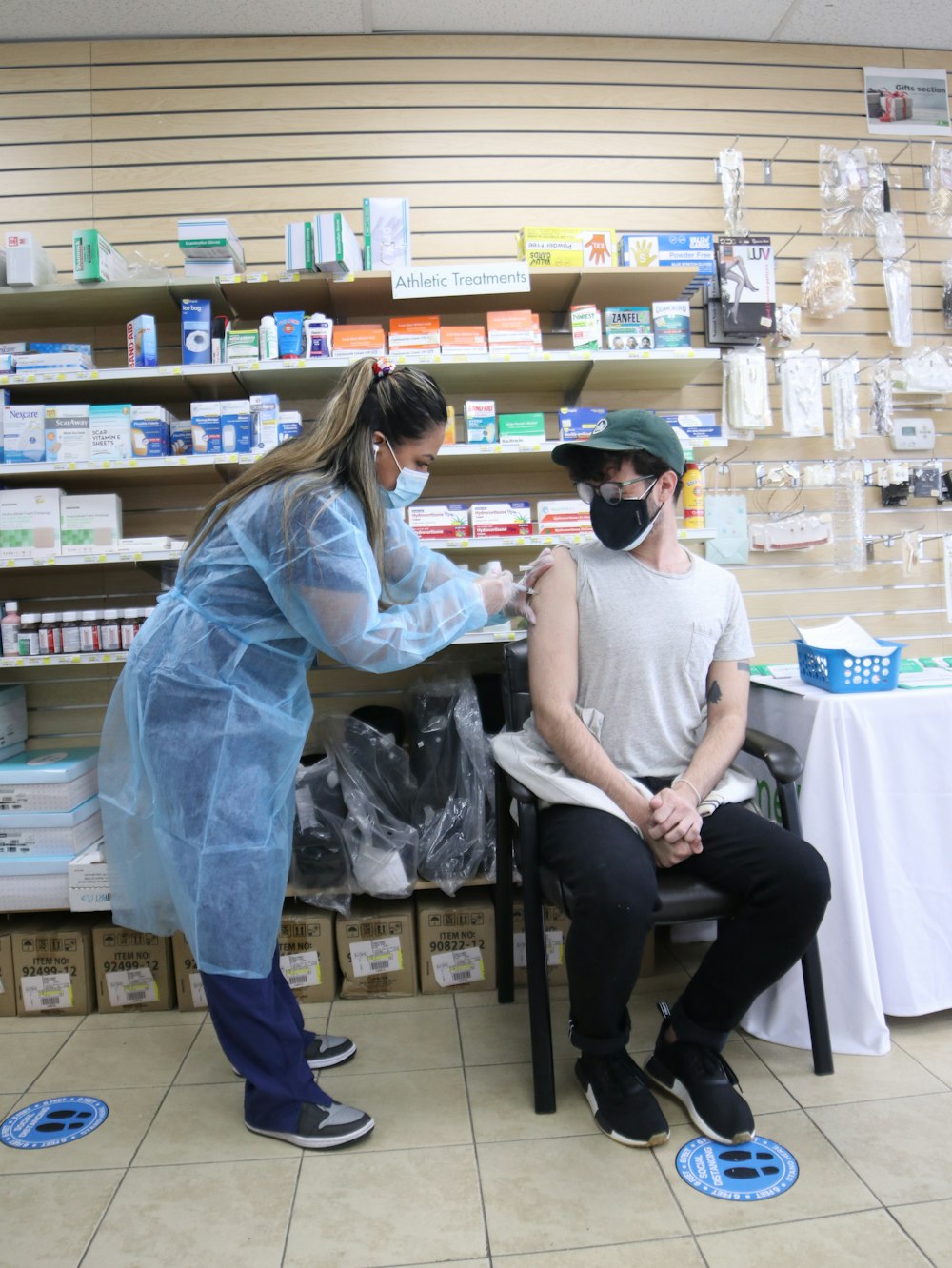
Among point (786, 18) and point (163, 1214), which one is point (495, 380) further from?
point (163, 1214)

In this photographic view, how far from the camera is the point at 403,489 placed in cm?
201

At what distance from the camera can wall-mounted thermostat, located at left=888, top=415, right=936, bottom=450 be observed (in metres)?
3.47

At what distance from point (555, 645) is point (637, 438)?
53 centimetres

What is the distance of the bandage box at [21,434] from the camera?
9.33 ft

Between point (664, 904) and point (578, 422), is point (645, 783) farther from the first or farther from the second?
point (578, 422)

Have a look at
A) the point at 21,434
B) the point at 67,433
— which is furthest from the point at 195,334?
the point at 21,434

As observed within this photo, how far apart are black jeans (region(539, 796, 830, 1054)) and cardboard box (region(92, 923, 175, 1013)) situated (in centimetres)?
135

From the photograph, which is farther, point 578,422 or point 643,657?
point 578,422

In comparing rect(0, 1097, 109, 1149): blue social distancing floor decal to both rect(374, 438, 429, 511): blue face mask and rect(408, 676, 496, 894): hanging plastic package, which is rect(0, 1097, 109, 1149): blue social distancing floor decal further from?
rect(374, 438, 429, 511): blue face mask

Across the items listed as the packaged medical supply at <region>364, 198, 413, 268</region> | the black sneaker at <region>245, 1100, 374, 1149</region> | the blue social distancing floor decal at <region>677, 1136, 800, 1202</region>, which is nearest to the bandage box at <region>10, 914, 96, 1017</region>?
the black sneaker at <region>245, 1100, 374, 1149</region>

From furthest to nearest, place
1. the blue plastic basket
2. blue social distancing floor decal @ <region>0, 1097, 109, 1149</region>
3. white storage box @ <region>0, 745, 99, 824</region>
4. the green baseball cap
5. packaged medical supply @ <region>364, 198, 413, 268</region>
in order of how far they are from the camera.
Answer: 1. packaged medical supply @ <region>364, 198, 413, 268</region>
2. white storage box @ <region>0, 745, 99, 824</region>
3. the blue plastic basket
4. the green baseball cap
5. blue social distancing floor decal @ <region>0, 1097, 109, 1149</region>

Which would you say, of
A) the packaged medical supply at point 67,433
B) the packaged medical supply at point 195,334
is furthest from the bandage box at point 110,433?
the packaged medical supply at point 195,334

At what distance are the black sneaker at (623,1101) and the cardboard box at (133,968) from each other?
1.36 metres

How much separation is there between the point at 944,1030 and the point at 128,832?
2.13m
